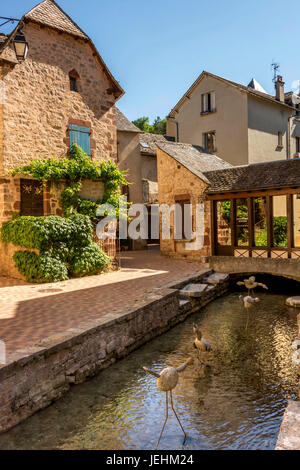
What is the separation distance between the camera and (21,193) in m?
11.8

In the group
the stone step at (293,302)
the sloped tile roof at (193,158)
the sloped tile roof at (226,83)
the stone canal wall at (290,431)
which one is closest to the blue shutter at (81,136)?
the sloped tile roof at (193,158)

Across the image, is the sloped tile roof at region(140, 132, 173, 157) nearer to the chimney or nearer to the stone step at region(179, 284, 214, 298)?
the chimney

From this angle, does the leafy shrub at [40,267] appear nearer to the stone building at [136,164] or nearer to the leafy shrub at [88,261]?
the leafy shrub at [88,261]

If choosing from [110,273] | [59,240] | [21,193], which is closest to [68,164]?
[21,193]

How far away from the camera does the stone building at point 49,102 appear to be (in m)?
11.4

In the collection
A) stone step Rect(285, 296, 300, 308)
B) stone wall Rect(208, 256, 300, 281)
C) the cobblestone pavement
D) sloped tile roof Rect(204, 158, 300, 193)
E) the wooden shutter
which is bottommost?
stone step Rect(285, 296, 300, 308)

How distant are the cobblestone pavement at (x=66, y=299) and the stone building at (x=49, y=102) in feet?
9.42

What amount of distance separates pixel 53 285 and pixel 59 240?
5.03ft

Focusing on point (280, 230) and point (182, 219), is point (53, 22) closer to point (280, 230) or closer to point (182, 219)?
point (182, 219)

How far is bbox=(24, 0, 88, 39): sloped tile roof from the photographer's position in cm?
1202

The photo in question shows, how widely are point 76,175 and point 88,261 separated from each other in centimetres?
282

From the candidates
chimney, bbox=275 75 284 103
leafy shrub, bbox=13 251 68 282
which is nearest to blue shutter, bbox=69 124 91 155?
leafy shrub, bbox=13 251 68 282

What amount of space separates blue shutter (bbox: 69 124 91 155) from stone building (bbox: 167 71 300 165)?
1028 cm
